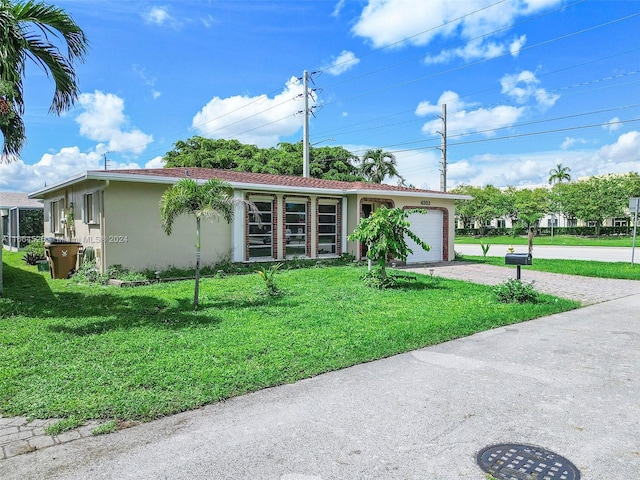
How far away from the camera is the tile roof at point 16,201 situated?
82.3 ft

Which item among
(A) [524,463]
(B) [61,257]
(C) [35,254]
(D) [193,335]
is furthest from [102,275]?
(A) [524,463]

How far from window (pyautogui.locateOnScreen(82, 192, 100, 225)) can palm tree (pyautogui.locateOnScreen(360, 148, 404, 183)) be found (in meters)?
24.9

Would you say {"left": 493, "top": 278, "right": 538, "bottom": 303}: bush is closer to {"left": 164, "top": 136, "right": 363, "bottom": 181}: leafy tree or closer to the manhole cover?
the manhole cover

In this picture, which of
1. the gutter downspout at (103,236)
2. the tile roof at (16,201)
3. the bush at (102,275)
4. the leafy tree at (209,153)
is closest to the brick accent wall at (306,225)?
the bush at (102,275)

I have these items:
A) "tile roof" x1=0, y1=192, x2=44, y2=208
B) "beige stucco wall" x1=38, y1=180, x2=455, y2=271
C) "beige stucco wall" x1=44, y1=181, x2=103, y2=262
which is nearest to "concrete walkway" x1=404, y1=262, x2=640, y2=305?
"beige stucco wall" x1=38, y1=180, x2=455, y2=271

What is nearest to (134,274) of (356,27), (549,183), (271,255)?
(271,255)

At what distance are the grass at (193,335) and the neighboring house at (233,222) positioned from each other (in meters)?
2.15

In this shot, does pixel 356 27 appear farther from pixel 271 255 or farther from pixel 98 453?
pixel 98 453

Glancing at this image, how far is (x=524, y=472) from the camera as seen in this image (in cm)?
282

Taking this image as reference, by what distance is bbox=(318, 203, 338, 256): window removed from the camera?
1579cm

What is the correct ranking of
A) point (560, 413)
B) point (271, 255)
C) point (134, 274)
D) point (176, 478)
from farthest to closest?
1. point (271, 255)
2. point (134, 274)
3. point (560, 413)
4. point (176, 478)

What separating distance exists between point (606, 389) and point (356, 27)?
15.6m

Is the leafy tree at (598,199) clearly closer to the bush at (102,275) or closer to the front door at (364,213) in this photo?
the front door at (364,213)

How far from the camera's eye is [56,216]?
1719 centimetres
